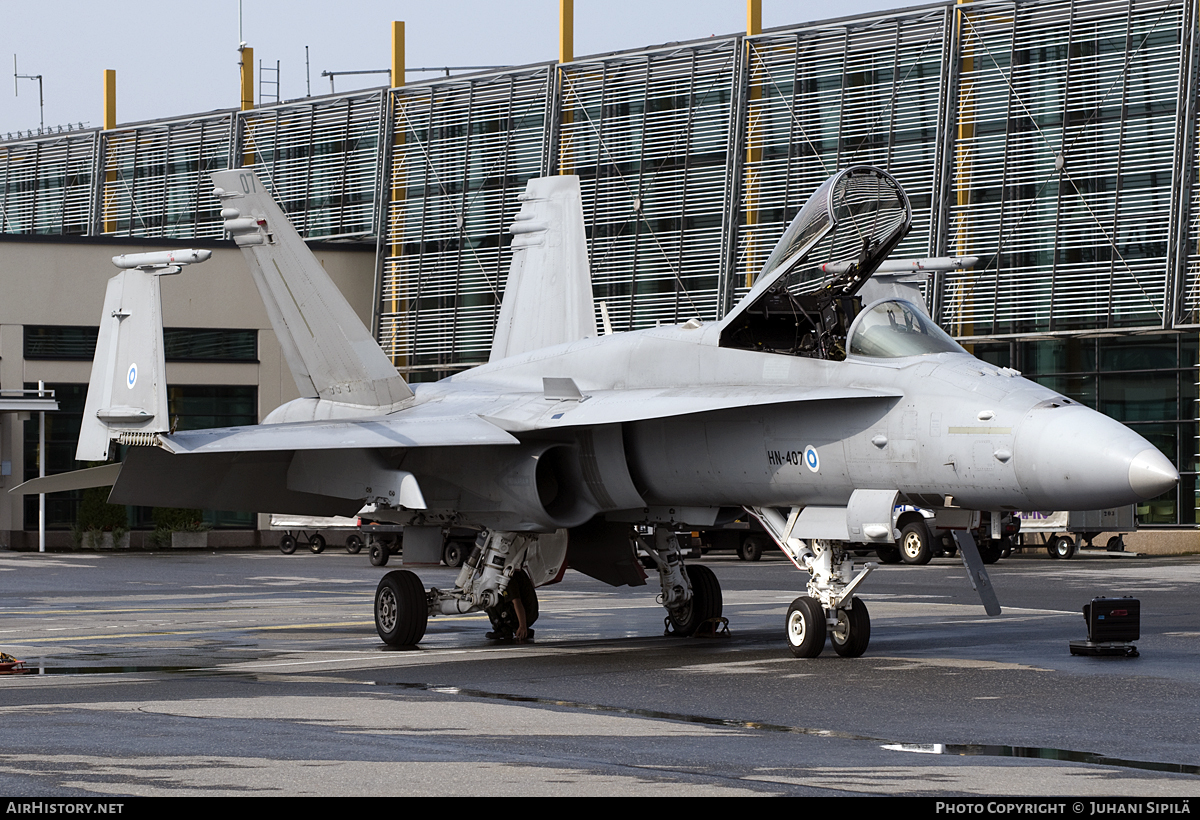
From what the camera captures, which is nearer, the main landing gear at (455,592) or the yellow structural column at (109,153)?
the main landing gear at (455,592)

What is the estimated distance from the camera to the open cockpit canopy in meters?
12.6

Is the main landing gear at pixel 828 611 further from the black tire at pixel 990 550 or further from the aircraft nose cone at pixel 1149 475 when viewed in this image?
the black tire at pixel 990 550

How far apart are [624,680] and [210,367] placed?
35.4m

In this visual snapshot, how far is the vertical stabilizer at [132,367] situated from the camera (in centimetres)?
1340

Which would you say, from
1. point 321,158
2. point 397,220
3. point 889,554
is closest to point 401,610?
point 889,554

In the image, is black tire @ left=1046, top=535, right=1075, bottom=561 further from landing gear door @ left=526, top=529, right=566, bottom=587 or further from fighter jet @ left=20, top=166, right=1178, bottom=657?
landing gear door @ left=526, top=529, right=566, bottom=587

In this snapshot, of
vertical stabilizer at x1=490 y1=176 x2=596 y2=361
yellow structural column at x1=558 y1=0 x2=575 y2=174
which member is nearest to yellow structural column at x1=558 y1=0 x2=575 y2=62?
yellow structural column at x1=558 y1=0 x2=575 y2=174

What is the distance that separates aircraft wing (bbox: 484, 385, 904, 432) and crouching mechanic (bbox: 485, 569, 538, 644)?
7.16 feet

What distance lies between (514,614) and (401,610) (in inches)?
57.0

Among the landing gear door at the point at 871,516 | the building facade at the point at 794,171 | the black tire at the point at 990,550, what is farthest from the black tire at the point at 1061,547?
the landing gear door at the point at 871,516

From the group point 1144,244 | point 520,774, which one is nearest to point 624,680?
point 520,774

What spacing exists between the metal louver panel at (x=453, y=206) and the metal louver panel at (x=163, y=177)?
6.86 m

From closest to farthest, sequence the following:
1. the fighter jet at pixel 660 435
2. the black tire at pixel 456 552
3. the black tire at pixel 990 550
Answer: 1. the fighter jet at pixel 660 435
2. the black tire at pixel 456 552
3. the black tire at pixel 990 550

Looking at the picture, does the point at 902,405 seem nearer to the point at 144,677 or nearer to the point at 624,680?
the point at 624,680
